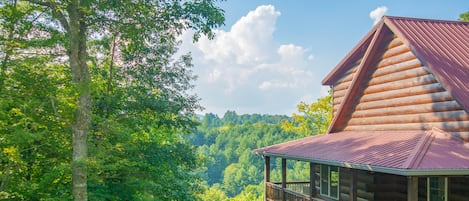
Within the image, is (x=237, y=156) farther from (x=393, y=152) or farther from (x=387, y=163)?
(x=387, y=163)

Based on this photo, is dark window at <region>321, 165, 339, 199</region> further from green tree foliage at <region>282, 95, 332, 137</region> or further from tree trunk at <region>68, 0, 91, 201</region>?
green tree foliage at <region>282, 95, 332, 137</region>

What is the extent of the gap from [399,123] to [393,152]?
126 inches

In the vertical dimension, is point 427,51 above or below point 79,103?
above

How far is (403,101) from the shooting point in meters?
12.0

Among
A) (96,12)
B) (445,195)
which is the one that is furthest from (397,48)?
(96,12)

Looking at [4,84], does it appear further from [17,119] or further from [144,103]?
[144,103]

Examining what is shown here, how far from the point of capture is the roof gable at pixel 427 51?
33.2 ft

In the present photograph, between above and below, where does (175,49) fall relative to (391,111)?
above

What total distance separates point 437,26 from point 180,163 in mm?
9982

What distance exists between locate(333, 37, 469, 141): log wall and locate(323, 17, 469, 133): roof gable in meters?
0.32

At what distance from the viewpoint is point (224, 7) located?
11.5 metres

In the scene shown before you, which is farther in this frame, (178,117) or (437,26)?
(178,117)

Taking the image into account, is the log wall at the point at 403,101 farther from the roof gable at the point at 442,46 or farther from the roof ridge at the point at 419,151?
the roof ridge at the point at 419,151

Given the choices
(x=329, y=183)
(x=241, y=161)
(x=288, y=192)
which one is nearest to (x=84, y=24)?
(x=288, y=192)
